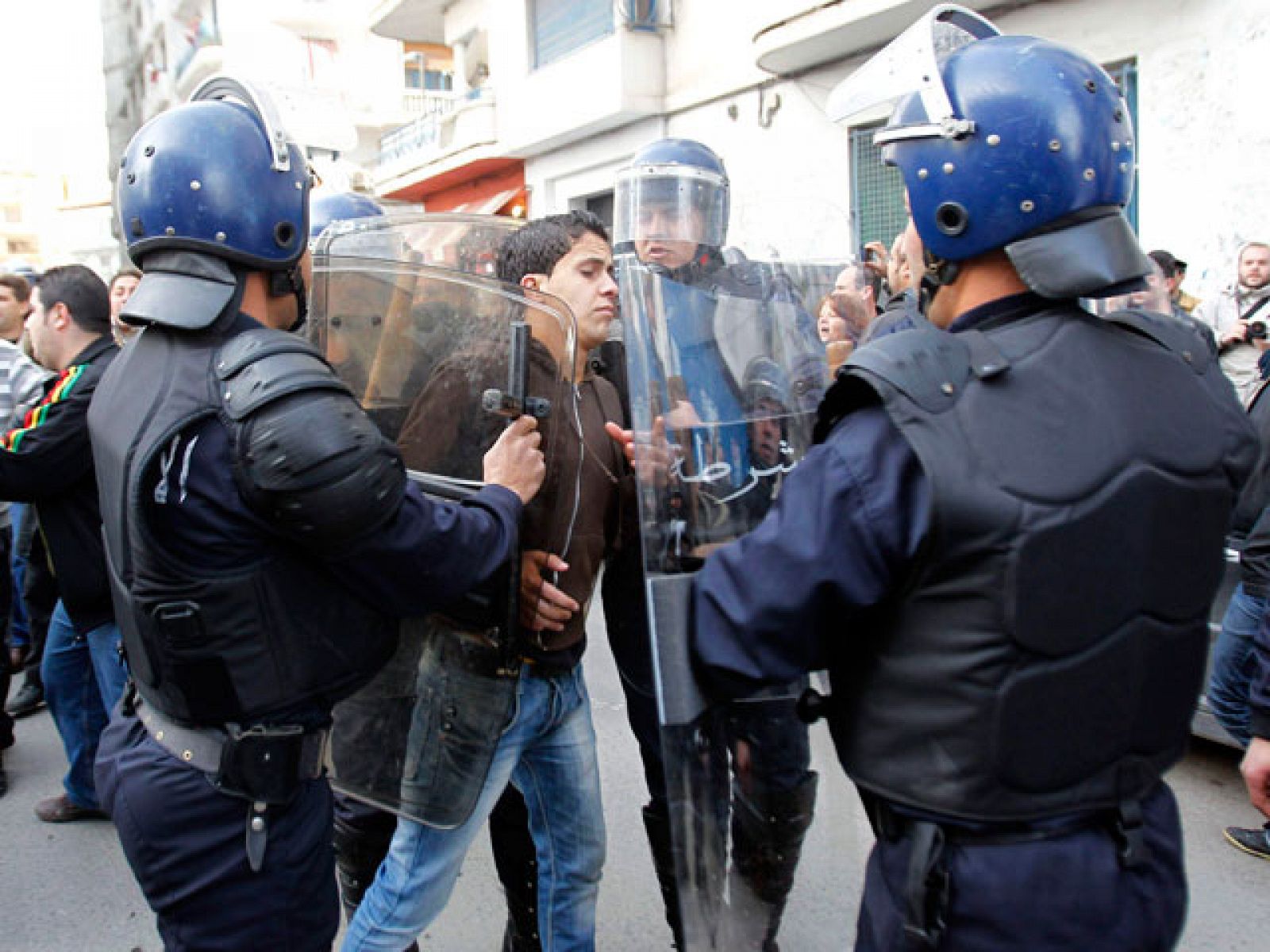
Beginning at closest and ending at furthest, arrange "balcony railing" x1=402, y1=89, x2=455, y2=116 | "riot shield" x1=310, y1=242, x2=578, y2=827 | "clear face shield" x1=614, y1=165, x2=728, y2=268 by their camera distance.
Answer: "riot shield" x1=310, y1=242, x2=578, y2=827
"clear face shield" x1=614, y1=165, x2=728, y2=268
"balcony railing" x1=402, y1=89, x2=455, y2=116

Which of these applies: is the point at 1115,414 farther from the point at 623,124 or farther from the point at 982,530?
the point at 623,124

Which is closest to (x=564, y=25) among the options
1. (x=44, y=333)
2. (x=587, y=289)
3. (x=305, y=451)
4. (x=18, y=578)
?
(x=18, y=578)

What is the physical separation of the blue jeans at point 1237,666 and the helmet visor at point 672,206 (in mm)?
2120

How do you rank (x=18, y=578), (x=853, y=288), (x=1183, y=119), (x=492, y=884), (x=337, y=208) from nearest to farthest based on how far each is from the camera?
(x=853, y=288) → (x=492, y=884) → (x=337, y=208) → (x=18, y=578) → (x=1183, y=119)

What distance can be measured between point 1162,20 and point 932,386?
26.4 feet

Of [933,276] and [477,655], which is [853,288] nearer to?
[933,276]

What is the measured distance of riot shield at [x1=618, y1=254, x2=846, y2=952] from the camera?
178 cm

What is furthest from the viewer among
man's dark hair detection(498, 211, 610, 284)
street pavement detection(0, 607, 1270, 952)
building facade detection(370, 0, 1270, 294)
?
building facade detection(370, 0, 1270, 294)

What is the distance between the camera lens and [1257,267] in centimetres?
619

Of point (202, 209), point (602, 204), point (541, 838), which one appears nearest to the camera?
point (202, 209)

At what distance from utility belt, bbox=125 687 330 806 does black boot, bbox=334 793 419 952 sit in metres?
0.87

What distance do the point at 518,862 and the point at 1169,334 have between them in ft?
6.20

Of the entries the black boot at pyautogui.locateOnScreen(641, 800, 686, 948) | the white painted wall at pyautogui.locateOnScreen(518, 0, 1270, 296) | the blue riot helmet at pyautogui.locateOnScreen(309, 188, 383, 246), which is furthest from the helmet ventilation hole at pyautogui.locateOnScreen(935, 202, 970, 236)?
the white painted wall at pyautogui.locateOnScreen(518, 0, 1270, 296)

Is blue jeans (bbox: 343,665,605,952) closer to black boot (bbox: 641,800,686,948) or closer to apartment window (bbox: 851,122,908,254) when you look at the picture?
black boot (bbox: 641,800,686,948)
